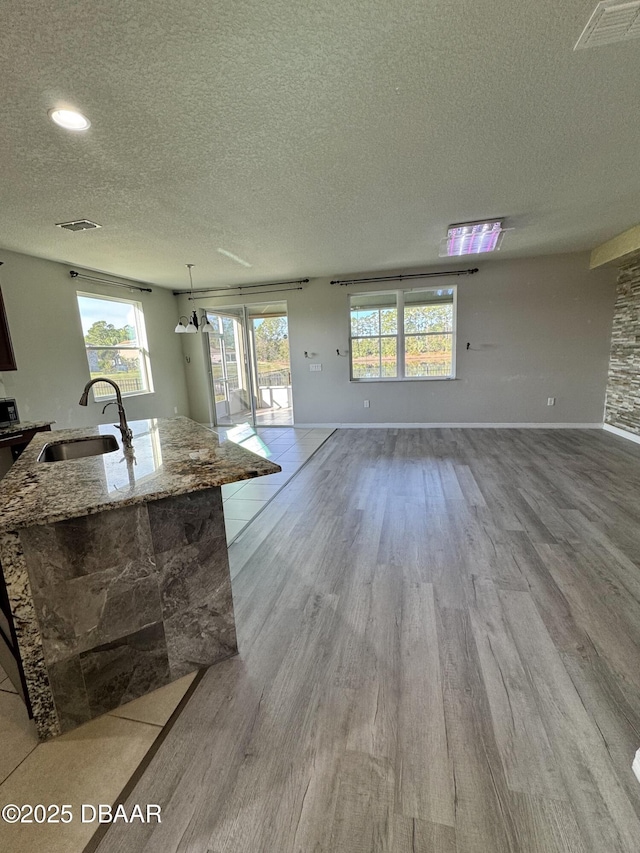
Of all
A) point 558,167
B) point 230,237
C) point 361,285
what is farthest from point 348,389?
point 558,167

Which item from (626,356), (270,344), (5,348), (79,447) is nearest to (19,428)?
(5,348)

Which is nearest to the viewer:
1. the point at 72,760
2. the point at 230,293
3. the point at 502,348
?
the point at 72,760

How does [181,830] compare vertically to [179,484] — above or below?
below

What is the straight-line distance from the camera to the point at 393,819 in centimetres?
103

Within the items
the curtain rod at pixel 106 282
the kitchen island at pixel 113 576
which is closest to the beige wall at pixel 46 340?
A: the curtain rod at pixel 106 282

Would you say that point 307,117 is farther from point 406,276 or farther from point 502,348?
point 502,348

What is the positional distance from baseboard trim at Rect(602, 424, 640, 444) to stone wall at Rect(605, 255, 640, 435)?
0.16 ft

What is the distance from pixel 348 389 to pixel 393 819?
5.58 m

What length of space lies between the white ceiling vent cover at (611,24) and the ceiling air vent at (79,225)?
356 cm

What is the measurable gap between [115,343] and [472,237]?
16.6 feet

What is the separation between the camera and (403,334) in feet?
19.6

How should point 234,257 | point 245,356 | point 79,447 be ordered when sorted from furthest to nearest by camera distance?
point 245,356, point 234,257, point 79,447

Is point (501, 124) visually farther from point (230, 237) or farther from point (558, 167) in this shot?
point (230, 237)

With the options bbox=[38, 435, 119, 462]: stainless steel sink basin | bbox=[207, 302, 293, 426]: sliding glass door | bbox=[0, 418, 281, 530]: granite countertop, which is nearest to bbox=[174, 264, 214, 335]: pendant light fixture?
bbox=[207, 302, 293, 426]: sliding glass door
